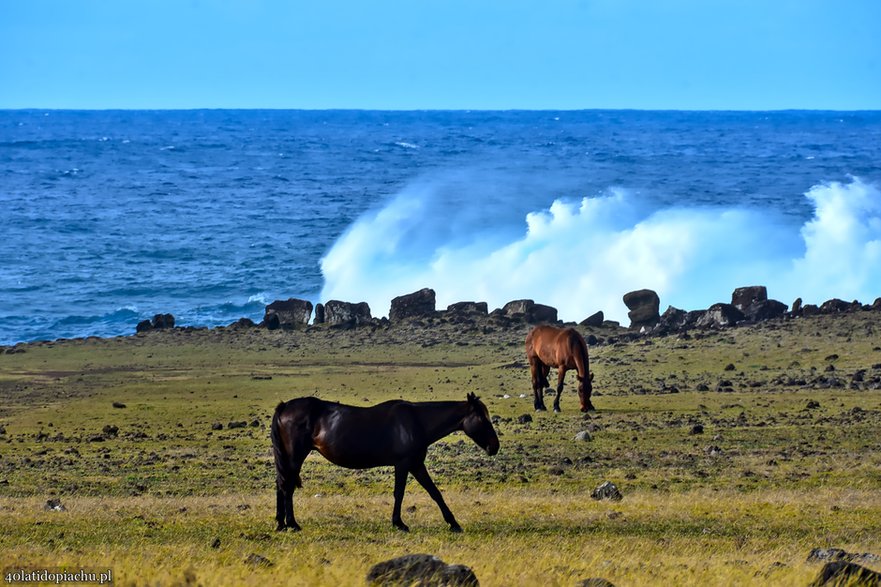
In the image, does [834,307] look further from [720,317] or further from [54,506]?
[54,506]

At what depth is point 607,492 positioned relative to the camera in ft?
59.8

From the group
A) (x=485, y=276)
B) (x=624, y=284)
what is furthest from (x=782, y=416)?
(x=485, y=276)

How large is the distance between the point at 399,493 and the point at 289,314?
32739mm

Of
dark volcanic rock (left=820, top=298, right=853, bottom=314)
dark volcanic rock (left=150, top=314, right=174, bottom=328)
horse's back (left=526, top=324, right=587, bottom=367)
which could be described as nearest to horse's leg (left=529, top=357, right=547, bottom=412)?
horse's back (left=526, top=324, right=587, bottom=367)

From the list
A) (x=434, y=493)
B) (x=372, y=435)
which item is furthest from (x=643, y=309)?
(x=372, y=435)

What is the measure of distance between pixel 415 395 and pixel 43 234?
67.9 metres

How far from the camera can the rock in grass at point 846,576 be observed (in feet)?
39.1

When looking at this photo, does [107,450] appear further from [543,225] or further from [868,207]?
[868,207]

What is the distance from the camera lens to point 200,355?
42.2 m

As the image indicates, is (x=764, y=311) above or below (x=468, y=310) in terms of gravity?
below

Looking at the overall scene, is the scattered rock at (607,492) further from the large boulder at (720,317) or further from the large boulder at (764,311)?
the large boulder at (764,311)

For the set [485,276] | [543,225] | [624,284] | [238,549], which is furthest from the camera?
[543,225]

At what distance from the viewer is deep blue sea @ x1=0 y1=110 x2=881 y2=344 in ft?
223

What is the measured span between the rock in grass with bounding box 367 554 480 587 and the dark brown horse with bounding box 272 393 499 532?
3140 mm
